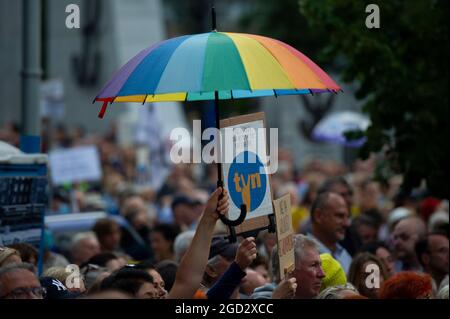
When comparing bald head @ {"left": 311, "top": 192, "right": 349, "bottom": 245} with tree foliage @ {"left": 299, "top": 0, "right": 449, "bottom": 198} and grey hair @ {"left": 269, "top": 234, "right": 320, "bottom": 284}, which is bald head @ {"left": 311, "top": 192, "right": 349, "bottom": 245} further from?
grey hair @ {"left": 269, "top": 234, "right": 320, "bottom": 284}

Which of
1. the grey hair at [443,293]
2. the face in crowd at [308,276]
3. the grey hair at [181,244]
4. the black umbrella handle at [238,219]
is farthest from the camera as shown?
the grey hair at [181,244]

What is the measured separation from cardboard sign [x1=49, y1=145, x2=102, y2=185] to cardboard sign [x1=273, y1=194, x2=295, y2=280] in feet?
34.6

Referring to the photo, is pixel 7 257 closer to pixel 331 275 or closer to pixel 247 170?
pixel 247 170

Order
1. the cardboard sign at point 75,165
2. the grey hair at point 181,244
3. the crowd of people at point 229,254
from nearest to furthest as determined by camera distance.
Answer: the crowd of people at point 229,254 < the grey hair at point 181,244 < the cardboard sign at point 75,165

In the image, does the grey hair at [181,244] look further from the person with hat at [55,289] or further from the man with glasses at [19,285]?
the man with glasses at [19,285]

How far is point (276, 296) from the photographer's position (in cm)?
571

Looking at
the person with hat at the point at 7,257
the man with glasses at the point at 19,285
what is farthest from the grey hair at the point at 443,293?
the man with glasses at the point at 19,285

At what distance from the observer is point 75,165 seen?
55.5 ft

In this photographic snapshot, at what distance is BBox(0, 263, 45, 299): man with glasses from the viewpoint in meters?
5.29

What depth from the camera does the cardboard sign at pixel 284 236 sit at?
6168mm

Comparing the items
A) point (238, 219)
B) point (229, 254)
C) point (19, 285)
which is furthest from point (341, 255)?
point (19, 285)

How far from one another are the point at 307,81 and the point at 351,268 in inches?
107

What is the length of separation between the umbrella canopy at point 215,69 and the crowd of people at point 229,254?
0.63 metres
